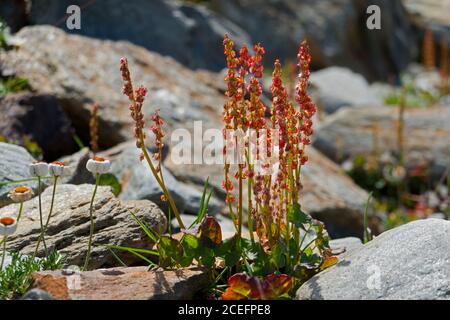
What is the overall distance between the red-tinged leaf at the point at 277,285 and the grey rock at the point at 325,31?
10.5 meters

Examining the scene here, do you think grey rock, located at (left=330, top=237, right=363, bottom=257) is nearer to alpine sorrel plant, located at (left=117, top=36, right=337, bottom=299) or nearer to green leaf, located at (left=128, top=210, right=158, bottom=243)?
alpine sorrel plant, located at (left=117, top=36, right=337, bottom=299)

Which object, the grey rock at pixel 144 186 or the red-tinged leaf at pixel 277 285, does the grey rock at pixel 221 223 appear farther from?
the red-tinged leaf at pixel 277 285

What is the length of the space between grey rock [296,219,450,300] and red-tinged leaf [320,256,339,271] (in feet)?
0.35

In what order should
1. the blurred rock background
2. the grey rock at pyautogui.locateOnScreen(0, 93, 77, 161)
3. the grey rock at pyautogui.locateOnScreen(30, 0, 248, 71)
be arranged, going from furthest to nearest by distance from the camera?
the grey rock at pyautogui.locateOnScreen(30, 0, 248, 71) → the blurred rock background → the grey rock at pyautogui.locateOnScreen(0, 93, 77, 161)

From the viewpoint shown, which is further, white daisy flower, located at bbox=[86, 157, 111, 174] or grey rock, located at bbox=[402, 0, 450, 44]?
grey rock, located at bbox=[402, 0, 450, 44]

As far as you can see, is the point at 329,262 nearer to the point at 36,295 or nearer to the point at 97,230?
the point at 97,230

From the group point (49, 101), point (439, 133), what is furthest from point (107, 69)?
point (439, 133)

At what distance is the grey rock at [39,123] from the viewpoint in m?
6.07

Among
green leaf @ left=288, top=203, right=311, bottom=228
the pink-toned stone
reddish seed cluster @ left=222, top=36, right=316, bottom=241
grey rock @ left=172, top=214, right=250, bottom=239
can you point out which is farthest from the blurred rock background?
green leaf @ left=288, top=203, right=311, bottom=228

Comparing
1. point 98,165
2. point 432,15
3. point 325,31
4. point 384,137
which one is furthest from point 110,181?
point 432,15

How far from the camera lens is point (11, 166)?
4.51 m

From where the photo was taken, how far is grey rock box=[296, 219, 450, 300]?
3088 mm

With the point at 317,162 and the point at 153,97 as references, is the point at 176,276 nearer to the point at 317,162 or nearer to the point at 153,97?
the point at 153,97

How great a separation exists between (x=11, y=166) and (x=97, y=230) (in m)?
0.99
